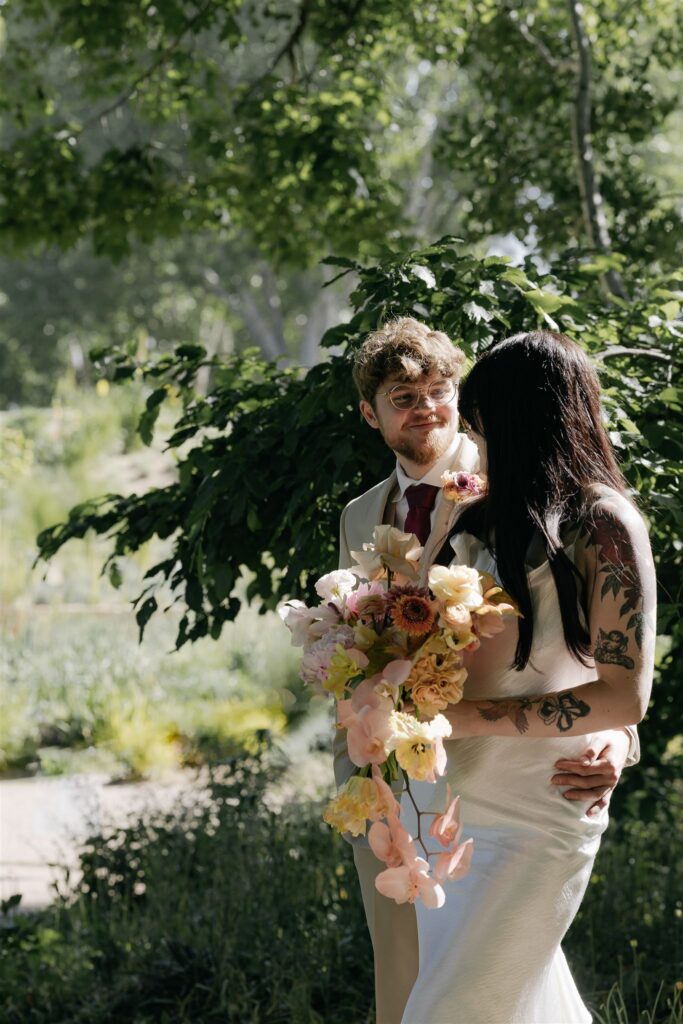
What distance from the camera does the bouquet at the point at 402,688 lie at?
1932 mm

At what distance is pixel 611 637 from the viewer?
2.03 meters

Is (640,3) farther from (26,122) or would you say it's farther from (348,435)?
(348,435)

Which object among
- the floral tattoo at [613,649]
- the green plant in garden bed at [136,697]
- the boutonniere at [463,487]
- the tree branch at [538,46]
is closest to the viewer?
the floral tattoo at [613,649]

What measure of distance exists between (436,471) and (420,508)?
0.33 ft

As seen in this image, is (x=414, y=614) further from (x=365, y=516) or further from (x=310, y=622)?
(x=365, y=516)

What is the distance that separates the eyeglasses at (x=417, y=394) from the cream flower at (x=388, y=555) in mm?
737

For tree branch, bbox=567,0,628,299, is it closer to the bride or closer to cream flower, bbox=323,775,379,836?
the bride

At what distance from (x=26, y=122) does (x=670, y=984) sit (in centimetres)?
570

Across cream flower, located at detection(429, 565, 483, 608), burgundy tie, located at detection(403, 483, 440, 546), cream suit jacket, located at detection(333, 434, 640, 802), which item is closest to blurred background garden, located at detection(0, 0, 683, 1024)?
cream suit jacket, located at detection(333, 434, 640, 802)

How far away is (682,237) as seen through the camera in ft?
19.2

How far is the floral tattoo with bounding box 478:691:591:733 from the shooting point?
6.72ft

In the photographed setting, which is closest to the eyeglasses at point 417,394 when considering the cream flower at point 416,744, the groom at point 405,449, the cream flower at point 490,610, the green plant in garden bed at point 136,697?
the groom at point 405,449

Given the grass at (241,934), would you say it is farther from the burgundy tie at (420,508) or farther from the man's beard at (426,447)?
the man's beard at (426,447)

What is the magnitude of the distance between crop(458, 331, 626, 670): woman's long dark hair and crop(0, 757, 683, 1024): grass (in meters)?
1.90
